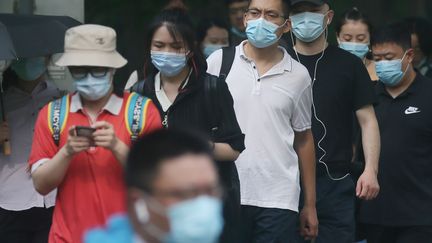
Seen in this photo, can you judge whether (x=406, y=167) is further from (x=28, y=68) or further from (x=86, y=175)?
(x=86, y=175)

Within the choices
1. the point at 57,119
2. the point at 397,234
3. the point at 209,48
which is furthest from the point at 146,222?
the point at 209,48

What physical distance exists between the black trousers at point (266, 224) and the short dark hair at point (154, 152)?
3.10 meters

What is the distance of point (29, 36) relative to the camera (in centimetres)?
699

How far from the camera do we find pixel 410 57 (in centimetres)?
807

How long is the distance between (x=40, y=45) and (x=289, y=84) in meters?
1.48

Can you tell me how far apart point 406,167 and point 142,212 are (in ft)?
14.8

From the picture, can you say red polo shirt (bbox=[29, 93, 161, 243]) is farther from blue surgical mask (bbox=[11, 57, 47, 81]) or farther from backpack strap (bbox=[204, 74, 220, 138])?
blue surgical mask (bbox=[11, 57, 47, 81])

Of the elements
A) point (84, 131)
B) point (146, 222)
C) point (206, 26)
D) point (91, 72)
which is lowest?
point (206, 26)

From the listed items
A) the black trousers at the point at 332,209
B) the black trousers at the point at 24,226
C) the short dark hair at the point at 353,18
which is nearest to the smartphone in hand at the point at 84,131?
the black trousers at the point at 24,226

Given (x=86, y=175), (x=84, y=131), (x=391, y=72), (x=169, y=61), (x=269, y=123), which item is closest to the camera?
(x=84, y=131)

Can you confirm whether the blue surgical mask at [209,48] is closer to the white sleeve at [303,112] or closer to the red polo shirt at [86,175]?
the white sleeve at [303,112]

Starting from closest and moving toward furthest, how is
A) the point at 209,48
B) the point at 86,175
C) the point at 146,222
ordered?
the point at 146,222
the point at 86,175
the point at 209,48

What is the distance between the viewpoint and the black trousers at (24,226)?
23.1 feet

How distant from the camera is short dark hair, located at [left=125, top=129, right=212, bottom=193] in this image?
134 inches
